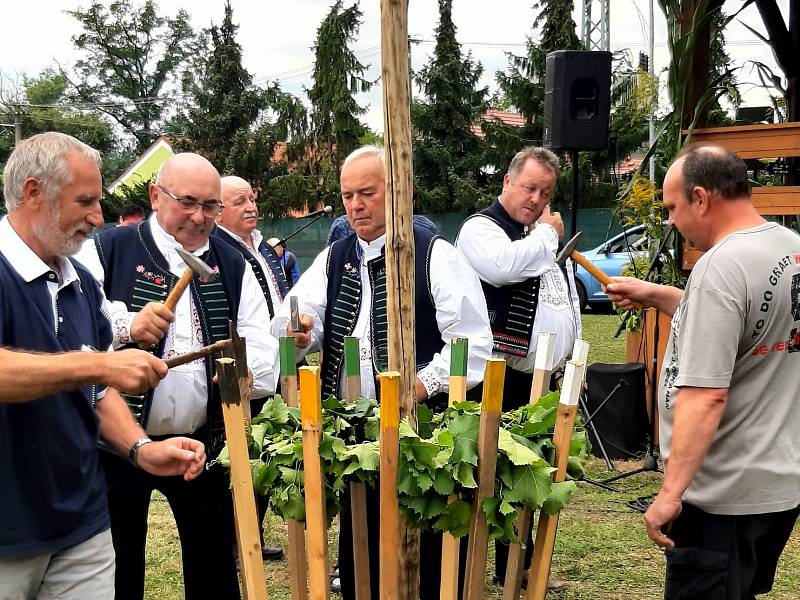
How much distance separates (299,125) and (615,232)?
10523mm

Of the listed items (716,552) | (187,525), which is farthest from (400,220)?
(187,525)

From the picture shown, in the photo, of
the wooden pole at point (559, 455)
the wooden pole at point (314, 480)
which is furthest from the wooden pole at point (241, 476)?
the wooden pole at point (559, 455)

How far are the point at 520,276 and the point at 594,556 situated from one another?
1.67 m

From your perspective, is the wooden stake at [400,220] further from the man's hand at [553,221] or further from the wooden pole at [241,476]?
the man's hand at [553,221]

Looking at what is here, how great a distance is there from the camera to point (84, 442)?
2.28 metres

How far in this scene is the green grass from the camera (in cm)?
434

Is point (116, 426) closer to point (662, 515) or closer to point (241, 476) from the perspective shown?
point (241, 476)

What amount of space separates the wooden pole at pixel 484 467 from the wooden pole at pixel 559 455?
0.53ft

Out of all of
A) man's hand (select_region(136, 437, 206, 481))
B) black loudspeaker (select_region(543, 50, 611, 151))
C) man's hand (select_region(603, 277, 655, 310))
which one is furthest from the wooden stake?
black loudspeaker (select_region(543, 50, 611, 151))

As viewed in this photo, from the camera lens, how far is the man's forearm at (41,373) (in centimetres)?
196

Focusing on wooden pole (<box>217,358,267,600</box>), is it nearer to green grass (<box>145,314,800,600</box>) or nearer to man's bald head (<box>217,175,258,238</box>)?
green grass (<box>145,314,800,600</box>)

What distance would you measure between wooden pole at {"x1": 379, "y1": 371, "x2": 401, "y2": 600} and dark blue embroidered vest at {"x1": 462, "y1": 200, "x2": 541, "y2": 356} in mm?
2188

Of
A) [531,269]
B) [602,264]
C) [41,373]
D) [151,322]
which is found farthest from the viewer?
[602,264]

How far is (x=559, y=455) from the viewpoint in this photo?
85.2 inches
